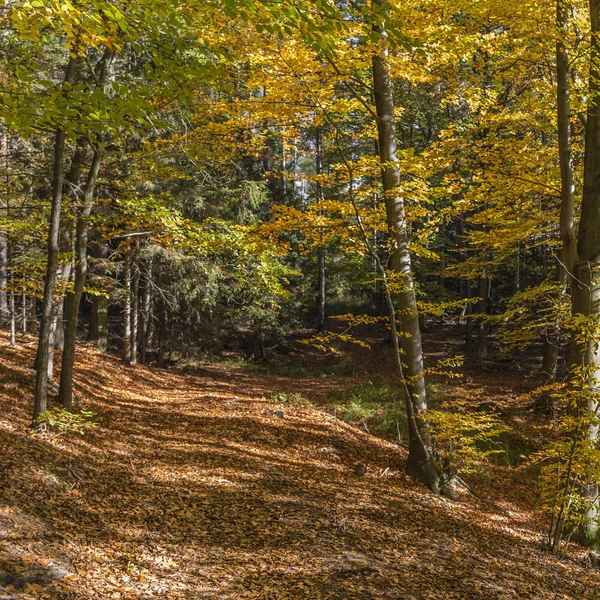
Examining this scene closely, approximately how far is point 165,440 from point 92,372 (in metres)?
5.28

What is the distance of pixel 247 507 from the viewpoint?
651 centimetres

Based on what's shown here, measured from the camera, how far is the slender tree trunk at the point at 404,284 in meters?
8.41

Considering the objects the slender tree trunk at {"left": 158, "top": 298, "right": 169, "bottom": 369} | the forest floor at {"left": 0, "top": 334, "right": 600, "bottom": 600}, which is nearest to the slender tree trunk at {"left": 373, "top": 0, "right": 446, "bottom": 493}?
the forest floor at {"left": 0, "top": 334, "right": 600, "bottom": 600}

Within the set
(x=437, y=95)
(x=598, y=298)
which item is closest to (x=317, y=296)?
(x=437, y=95)

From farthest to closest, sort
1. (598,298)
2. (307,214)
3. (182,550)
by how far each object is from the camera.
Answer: (307,214) < (598,298) < (182,550)

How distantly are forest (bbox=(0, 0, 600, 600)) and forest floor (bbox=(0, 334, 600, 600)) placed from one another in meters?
0.04

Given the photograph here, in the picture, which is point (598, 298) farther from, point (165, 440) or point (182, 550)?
point (165, 440)

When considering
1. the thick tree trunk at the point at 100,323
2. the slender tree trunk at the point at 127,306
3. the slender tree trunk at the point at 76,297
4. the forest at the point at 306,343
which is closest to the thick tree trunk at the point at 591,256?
the forest at the point at 306,343

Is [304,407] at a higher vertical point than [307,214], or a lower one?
lower

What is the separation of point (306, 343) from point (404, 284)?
226 centimetres

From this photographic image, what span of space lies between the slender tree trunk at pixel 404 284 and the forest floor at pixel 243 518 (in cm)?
60

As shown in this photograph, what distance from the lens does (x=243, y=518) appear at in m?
6.14

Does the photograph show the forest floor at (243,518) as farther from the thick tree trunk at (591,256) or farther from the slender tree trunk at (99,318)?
the slender tree trunk at (99,318)

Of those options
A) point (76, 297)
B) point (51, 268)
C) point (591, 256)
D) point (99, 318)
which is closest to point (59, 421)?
point (76, 297)
